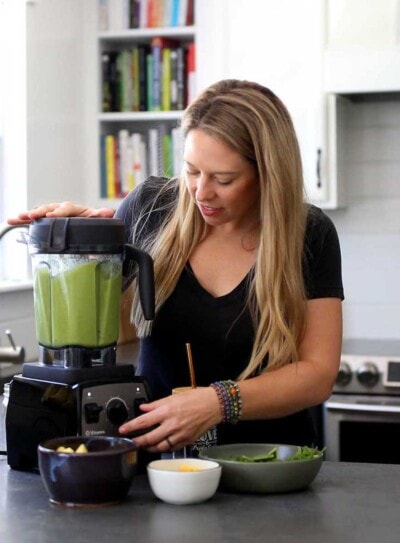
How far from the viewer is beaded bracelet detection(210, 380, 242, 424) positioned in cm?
174

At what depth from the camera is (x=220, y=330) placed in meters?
2.03

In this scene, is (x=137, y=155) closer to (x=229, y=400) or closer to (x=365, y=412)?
(x=365, y=412)

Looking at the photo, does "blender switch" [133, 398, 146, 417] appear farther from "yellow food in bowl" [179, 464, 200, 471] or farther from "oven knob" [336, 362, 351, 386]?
"oven knob" [336, 362, 351, 386]

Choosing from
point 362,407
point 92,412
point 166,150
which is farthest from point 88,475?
point 166,150

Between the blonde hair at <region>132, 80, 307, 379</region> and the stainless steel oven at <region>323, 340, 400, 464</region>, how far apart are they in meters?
1.50

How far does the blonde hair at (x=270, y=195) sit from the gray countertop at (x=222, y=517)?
0.34 meters

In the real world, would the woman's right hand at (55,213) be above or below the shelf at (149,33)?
below

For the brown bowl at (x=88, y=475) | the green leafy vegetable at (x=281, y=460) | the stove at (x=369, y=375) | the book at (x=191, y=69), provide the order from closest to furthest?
the brown bowl at (x=88, y=475), the green leafy vegetable at (x=281, y=460), the stove at (x=369, y=375), the book at (x=191, y=69)

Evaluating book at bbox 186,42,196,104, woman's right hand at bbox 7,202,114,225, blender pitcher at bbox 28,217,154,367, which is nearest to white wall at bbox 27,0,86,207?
book at bbox 186,42,196,104

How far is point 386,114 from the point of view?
4.00m

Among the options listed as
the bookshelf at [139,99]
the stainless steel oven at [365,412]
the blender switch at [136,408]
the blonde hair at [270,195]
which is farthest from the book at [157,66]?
the blender switch at [136,408]

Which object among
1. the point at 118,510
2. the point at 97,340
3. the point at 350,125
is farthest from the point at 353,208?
the point at 118,510

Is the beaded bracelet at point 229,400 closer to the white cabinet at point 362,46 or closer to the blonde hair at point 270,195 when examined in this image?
the blonde hair at point 270,195

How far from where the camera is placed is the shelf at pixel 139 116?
405 centimetres
